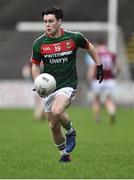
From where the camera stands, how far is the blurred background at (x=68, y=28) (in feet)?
104

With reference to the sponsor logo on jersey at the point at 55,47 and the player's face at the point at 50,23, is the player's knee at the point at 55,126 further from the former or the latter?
the player's face at the point at 50,23

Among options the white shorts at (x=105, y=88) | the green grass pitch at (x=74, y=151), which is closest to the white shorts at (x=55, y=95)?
the green grass pitch at (x=74, y=151)

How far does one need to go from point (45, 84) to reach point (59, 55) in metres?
0.65

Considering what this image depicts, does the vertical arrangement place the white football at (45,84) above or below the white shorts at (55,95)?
above

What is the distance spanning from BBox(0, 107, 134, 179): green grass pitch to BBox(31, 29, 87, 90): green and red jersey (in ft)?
4.03

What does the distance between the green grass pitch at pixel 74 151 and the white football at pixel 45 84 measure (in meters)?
1.02

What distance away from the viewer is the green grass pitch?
10.6m

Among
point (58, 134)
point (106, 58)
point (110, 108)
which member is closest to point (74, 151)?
point (58, 134)

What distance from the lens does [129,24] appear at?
41938mm

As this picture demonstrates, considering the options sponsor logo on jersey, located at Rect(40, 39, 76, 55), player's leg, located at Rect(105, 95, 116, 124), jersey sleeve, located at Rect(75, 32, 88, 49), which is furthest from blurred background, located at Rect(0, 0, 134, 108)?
sponsor logo on jersey, located at Rect(40, 39, 76, 55)

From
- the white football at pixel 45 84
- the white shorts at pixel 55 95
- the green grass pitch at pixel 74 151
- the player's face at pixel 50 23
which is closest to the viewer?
the green grass pitch at pixel 74 151

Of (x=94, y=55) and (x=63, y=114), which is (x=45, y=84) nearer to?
(x=63, y=114)

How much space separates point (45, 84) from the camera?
37.7 ft

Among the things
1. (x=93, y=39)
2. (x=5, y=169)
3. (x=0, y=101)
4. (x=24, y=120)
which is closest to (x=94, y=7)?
(x=93, y=39)
